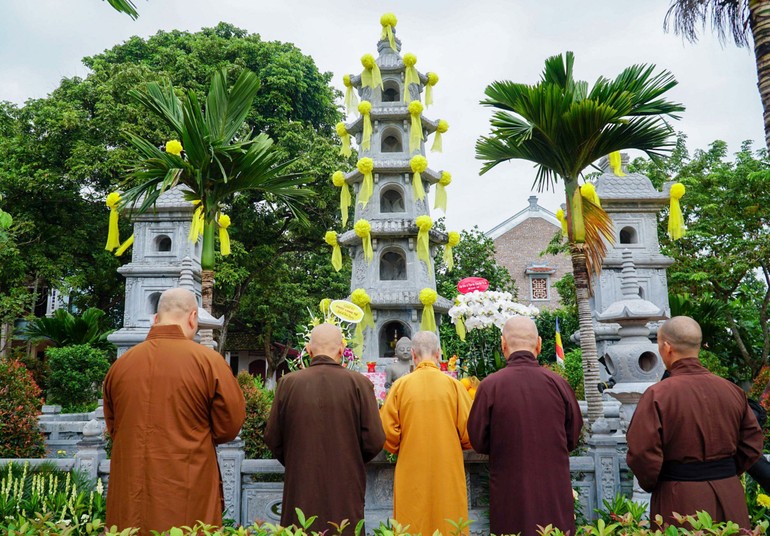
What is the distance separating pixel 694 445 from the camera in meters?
3.30

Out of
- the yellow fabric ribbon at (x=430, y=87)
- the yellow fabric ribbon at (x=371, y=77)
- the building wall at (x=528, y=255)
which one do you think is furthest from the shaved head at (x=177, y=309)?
the building wall at (x=528, y=255)

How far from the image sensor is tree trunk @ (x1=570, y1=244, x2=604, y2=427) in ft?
24.3

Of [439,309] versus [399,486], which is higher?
[439,309]

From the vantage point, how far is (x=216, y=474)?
354 centimetres

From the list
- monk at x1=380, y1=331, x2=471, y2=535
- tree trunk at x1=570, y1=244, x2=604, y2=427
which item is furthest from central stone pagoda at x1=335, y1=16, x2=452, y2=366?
monk at x1=380, y1=331, x2=471, y2=535

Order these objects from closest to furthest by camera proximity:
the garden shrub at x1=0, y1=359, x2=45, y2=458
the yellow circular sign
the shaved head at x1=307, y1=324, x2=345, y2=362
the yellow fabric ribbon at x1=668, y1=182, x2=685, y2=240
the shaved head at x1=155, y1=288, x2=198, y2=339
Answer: the shaved head at x1=155, y1=288, x2=198, y2=339 → the shaved head at x1=307, y1=324, x2=345, y2=362 → the yellow circular sign → the garden shrub at x1=0, y1=359, x2=45, y2=458 → the yellow fabric ribbon at x1=668, y1=182, x2=685, y2=240

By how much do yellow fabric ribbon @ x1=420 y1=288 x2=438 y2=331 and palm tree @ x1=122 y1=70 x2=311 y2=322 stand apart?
4100 millimetres

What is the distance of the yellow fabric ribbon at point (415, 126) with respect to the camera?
40.2 feet

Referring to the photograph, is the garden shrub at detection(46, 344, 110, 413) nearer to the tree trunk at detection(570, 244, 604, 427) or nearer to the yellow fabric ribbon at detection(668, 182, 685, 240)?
the tree trunk at detection(570, 244, 604, 427)

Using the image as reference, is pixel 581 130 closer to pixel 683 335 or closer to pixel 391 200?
pixel 683 335

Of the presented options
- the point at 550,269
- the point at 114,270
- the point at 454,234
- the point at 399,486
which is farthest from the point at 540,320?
the point at 399,486

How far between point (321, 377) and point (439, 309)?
851 centimetres

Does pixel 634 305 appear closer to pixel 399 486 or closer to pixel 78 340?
pixel 399 486

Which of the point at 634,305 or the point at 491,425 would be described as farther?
the point at 634,305
